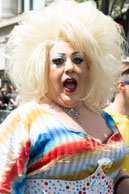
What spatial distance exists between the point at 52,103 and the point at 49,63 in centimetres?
22

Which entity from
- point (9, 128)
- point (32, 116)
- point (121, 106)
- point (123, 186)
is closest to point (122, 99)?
point (121, 106)

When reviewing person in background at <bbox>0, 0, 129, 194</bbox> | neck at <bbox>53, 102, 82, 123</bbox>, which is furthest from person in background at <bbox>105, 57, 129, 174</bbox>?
neck at <bbox>53, 102, 82, 123</bbox>

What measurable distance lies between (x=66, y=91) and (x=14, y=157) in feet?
1.45

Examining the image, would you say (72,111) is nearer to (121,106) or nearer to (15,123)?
(15,123)

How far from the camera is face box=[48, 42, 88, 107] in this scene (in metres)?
1.59

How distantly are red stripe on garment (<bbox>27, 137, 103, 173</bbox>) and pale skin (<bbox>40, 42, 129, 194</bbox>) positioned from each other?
129 mm

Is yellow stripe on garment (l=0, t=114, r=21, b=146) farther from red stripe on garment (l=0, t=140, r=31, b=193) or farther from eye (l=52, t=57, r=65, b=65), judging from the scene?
eye (l=52, t=57, r=65, b=65)

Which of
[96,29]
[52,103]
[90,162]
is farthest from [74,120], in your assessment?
[96,29]

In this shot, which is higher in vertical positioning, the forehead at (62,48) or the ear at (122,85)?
the forehead at (62,48)

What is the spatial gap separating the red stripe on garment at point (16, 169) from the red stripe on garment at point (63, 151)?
7cm

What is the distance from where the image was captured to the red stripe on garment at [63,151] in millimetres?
1416

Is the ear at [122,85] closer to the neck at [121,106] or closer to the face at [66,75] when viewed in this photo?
the neck at [121,106]

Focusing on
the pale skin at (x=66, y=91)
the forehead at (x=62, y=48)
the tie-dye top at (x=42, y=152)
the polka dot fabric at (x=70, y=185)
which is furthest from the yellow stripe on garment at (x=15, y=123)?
the forehead at (x=62, y=48)

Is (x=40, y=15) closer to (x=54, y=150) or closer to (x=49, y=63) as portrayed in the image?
(x=49, y=63)
